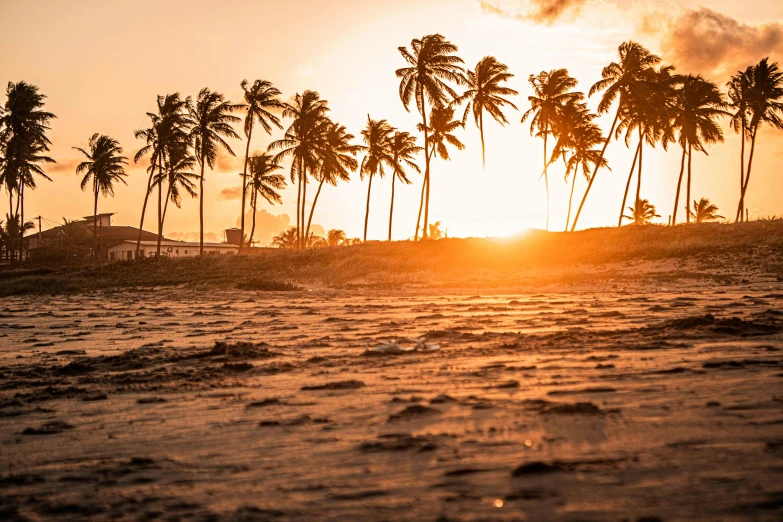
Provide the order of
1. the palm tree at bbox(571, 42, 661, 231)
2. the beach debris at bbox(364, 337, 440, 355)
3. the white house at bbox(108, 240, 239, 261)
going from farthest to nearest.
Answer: the white house at bbox(108, 240, 239, 261), the palm tree at bbox(571, 42, 661, 231), the beach debris at bbox(364, 337, 440, 355)

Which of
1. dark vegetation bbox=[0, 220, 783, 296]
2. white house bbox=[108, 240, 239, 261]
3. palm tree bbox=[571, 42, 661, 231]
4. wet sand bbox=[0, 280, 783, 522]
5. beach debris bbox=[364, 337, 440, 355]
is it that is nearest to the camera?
wet sand bbox=[0, 280, 783, 522]

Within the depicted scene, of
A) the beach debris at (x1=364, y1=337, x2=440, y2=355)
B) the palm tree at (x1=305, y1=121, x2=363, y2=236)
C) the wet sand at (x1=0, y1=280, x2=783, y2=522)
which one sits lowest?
the wet sand at (x1=0, y1=280, x2=783, y2=522)

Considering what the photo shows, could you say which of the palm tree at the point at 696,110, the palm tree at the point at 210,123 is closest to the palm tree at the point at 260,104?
the palm tree at the point at 210,123

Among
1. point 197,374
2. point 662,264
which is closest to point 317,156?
point 662,264

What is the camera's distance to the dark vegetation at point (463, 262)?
25.1m

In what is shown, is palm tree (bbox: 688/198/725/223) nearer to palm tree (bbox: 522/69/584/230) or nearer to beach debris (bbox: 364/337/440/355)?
palm tree (bbox: 522/69/584/230)

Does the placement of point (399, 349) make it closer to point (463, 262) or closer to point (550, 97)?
point (463, 262)

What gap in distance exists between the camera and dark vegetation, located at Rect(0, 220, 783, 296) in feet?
82.3

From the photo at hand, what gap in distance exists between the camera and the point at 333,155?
174 ft

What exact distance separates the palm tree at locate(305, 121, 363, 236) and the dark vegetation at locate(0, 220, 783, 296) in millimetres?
11431

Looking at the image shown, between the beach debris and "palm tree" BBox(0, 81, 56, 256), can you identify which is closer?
the beach debris

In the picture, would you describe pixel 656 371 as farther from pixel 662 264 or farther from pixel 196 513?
pixel 662 264

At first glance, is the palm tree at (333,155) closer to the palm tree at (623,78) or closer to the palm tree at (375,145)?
the palm tree at (375,145)

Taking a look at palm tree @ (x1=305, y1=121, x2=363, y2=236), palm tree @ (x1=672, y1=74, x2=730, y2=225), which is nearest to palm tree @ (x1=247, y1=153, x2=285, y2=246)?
palm tree @ (x1=305, y1=121, x2=363, y2=236)
